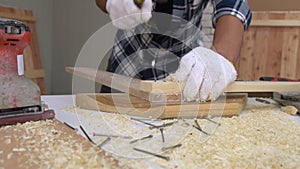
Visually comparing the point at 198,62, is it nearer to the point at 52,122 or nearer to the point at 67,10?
the point at 52,122

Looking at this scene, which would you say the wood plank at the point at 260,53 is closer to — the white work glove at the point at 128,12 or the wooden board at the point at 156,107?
the wooden board at the point at 156,107

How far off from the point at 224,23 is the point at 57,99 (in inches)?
21.3

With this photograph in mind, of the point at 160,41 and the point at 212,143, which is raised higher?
the point at 160,41

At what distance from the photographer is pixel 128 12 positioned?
74 centimetres

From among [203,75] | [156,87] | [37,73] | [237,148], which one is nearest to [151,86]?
[156,87]

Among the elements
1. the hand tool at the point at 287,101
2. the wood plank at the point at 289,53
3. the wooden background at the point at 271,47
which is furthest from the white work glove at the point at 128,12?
the wood plank at the point at 289,53

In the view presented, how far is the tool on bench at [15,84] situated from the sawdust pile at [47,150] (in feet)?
0.17

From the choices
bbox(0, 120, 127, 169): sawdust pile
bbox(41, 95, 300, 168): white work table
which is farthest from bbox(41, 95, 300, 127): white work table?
bbox(0, 120, 127, 169): sawdust pile

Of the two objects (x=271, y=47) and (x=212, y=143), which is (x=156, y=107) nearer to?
(x=212, y=143)

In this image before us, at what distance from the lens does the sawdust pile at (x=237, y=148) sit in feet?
1.40

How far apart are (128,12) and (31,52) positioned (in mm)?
2088

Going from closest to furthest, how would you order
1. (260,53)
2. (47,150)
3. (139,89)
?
(47,150)
(139,89)
(260,53)

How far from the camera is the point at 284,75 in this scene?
2621 mm

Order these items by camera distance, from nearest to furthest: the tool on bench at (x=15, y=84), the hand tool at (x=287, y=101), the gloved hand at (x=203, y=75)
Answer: the tool on bench at (x=15, y=84), the gloved hand at (x=203, y=75), the hand tool at (x=287, y=101)
